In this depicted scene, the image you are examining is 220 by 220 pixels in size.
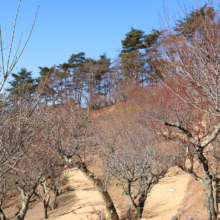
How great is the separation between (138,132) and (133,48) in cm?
2412

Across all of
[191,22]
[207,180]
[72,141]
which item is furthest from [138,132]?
[191,22]

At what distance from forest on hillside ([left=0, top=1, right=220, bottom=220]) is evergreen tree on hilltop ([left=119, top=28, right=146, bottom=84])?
9.94 m

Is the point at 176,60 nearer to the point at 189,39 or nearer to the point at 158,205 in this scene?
the point at 189,39

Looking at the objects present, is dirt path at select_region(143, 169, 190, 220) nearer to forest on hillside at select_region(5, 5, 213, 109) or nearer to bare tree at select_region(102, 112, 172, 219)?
bare tree at select_region(102, 112, 172, 219)

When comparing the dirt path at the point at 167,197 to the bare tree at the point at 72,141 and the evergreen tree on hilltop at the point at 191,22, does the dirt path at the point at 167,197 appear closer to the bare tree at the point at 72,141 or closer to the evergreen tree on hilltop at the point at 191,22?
the bare tree at the point at 72,141

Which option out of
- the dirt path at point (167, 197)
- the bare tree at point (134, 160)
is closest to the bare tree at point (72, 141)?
the bare tree at point (134, 160)

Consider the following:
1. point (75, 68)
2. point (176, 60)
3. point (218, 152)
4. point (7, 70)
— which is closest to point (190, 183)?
point (218, 152)

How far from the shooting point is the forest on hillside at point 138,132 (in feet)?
12.8

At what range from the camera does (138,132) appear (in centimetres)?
1516

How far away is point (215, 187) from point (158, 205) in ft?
13.8

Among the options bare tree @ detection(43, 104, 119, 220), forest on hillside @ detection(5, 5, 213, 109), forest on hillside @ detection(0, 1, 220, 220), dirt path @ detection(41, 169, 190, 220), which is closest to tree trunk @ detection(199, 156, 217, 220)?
forest on hillside @ detection(0, 1, 220, 220)

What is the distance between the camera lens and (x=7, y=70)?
7.96 feet

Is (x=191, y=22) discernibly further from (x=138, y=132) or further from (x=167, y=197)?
(x=138, y=132)

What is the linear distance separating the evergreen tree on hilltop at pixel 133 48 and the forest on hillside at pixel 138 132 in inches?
391
